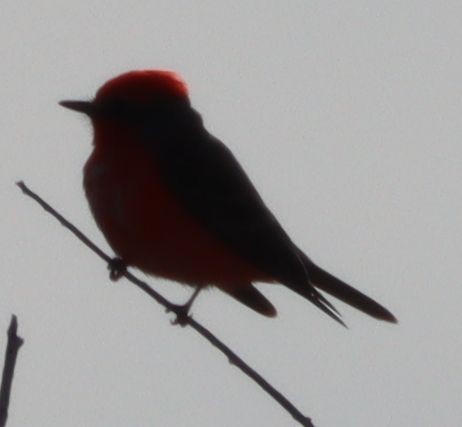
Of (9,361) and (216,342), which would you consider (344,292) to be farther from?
(9,361)

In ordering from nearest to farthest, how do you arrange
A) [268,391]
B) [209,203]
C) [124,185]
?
[268,391]
[124,185]
[209,203]

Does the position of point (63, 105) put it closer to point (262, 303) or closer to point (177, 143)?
point (177, 143)

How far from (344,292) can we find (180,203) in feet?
4.33

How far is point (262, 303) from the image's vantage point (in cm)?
764

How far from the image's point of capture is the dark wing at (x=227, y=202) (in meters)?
7.15

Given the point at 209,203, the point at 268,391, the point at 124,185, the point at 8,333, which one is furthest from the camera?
the point at 209,203

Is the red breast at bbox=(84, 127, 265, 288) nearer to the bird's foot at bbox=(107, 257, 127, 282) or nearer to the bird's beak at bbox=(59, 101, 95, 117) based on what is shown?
the bird's foot at bbox=(107, 257, 127, 282)

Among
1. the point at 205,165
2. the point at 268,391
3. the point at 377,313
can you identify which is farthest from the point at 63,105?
the point at 268,391

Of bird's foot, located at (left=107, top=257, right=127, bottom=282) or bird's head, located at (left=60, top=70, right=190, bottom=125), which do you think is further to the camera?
bird's head, located at (left=60, top=70, right=190, bottom=125)

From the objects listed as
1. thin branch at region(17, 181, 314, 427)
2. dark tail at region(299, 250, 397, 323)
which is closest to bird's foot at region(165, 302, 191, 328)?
dark tail at region(299, 250, 397, 323)

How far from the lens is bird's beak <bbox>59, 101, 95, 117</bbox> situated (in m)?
7.34

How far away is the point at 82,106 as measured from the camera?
292 inches

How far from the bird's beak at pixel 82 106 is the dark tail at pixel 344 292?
1601mm

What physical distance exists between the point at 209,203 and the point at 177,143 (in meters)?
0.45
